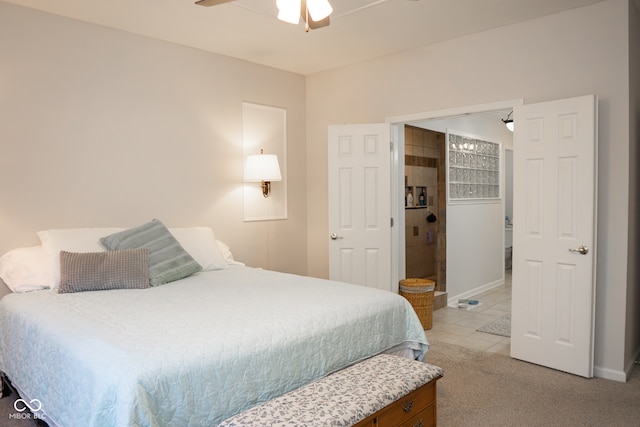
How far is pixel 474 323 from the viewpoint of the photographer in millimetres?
4641

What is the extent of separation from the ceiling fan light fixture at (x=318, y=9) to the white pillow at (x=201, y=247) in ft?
6.70

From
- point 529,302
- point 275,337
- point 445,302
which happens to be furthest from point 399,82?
point 275,337

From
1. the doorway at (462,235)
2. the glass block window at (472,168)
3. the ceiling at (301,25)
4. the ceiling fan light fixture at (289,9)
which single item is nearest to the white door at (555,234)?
the ceiling at (301,25)

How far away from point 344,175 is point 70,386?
3093 mm

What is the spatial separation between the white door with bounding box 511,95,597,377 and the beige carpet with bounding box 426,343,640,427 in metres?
0.18

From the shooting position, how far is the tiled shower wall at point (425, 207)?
5309 mm

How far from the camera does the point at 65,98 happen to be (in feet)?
11.0

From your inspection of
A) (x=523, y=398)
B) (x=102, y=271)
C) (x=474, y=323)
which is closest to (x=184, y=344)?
(x=102, y=271)

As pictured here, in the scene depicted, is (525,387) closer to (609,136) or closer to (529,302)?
(529,302)

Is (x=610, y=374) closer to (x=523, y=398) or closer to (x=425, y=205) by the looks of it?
(x=523, y=398)

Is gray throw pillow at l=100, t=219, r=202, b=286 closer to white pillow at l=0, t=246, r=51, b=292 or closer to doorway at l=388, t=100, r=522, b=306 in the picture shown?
white pillow at l=0, t=246, r=51, b=292

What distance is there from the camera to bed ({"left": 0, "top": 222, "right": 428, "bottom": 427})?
5.55ft

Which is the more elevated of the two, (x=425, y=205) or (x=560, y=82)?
(x=560, y=82)

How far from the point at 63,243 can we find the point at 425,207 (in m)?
3.92
